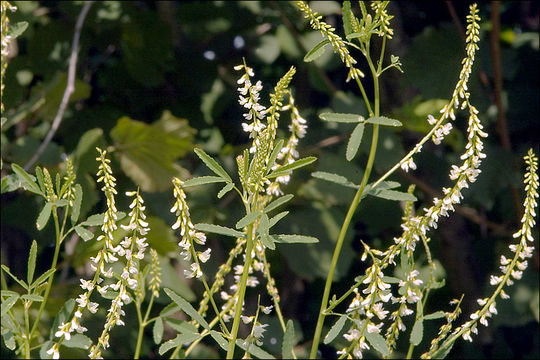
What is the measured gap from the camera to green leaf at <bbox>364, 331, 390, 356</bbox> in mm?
759

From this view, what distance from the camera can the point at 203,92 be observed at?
65.6 inches

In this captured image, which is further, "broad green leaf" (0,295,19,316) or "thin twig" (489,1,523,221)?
"thin twig" (489,1,523,221)

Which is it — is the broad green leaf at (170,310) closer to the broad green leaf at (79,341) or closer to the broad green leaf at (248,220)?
the broad green leaf at (79,341)

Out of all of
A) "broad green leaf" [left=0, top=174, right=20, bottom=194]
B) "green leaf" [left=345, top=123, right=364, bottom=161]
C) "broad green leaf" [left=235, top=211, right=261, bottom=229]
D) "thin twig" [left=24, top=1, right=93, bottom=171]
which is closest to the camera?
"broad green leaf" [left=235, top=211, right=261, bottom=229]

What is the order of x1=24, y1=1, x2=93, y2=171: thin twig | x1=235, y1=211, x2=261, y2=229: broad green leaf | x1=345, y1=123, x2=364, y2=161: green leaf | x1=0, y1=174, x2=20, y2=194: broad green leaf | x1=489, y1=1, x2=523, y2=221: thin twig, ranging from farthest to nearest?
x1=489, y1=1, x2=523, y2=221: thin twig → x1=24, y1=1, x2=93, y2=171: thin twig → x1=0, y1=174, x2=20, y2=194: broad green leaf → x1=345, y1=123, x2=364, y2=161: green leaf → x1=235, y1=211, x2=261, y2=229: broad green leaf

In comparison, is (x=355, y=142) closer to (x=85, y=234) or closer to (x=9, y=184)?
(x=85, y=234)

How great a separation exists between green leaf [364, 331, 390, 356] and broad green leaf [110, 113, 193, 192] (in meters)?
0.74

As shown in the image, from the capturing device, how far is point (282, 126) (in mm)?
1637

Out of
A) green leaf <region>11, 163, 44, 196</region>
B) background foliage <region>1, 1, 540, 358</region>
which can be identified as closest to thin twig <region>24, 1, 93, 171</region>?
background foliage <region>1, 1, 540, 358</region>

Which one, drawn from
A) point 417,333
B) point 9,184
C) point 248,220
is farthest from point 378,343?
point 9,184

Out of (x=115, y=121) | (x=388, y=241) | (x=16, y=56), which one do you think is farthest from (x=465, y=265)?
(x=16, y=56)

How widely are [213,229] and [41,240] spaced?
88cm

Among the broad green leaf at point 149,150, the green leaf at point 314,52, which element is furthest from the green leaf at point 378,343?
the broad green leaf at point 149,150

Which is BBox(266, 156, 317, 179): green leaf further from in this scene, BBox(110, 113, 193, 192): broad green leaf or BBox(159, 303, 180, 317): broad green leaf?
BBox(110, 113, 193, 192): broad green leaf
